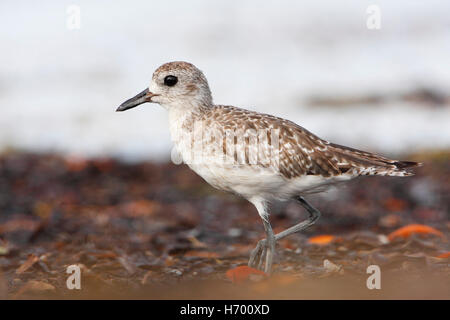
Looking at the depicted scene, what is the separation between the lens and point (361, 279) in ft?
18.2

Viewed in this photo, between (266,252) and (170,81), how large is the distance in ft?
6.56

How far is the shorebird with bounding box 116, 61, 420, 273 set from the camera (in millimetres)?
5848

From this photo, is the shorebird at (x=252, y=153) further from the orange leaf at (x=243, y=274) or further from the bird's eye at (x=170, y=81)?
the orange leaf at (x=243, y=274)

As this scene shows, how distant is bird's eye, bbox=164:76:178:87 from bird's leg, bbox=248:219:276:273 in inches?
66.5

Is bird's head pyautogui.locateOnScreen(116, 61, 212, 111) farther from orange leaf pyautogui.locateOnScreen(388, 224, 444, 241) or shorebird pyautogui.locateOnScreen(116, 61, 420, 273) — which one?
orange leaf pyautogui.locateOnScreen(388, 224, 444, 241)

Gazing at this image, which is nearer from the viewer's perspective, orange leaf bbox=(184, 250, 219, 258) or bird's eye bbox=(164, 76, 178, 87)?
bird's eye bbox=(164, 76, 178, 87)

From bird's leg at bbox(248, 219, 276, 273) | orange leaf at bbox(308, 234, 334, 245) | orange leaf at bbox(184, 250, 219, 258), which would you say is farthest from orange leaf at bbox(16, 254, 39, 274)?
orange leaf at bbox(308, 234, 334, 245)

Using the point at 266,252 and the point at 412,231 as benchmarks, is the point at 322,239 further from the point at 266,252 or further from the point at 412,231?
the point at 266,252

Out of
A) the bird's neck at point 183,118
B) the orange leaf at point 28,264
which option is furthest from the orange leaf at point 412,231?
the orange leaf at point 28,264

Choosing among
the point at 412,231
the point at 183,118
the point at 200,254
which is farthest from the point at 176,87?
the point at 412,231

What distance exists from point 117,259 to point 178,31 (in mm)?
11868

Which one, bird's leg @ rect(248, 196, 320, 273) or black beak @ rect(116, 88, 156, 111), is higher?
black beak @ rect(116, 88, 156, 111)

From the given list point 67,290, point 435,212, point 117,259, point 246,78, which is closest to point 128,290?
point 67,290

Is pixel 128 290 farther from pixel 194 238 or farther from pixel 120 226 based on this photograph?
pixel 120 226
